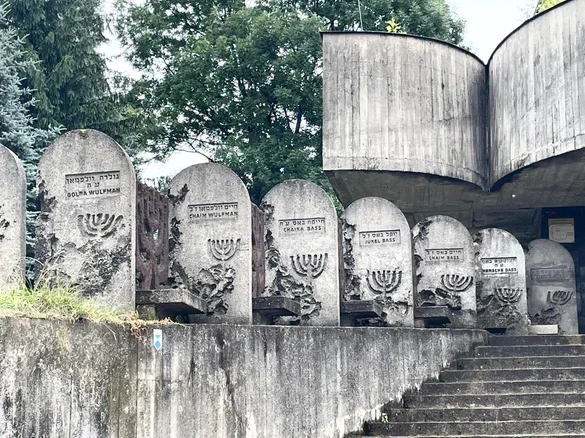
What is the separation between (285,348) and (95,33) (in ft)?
36.8

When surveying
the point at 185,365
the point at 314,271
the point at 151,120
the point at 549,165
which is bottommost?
the point at 185,365

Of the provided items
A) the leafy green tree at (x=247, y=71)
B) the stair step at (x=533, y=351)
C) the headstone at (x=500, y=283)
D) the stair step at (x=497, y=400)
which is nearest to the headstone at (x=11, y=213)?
the stair step at (x=497, y=400)

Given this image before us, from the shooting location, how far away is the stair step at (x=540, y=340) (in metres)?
11.0

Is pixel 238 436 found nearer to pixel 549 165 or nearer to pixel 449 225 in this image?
pixel 449 225

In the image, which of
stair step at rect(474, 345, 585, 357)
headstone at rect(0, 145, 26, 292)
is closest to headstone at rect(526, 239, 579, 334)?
stair step at rect(474, 345, 585, 357)

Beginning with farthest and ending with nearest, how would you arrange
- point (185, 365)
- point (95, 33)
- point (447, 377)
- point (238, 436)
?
point (95, 33)
point (447, 377)
point (238, 436)
point (185, 365)

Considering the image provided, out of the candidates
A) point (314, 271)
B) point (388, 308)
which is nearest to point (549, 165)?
point (388, 308)

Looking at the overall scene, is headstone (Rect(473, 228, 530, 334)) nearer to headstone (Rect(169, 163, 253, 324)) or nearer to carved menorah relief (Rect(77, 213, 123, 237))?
headstone (Rect(169, 163, 253, 324))

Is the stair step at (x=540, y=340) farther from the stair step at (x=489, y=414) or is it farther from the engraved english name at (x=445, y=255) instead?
the stair step at (x=489, y=414)

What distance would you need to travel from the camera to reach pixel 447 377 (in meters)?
10.0

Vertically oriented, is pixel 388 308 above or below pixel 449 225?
below

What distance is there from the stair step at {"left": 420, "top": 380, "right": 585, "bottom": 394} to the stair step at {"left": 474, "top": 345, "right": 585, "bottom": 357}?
1335mm

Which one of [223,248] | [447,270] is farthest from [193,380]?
[447,270]

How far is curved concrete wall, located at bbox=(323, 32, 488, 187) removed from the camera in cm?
1606
